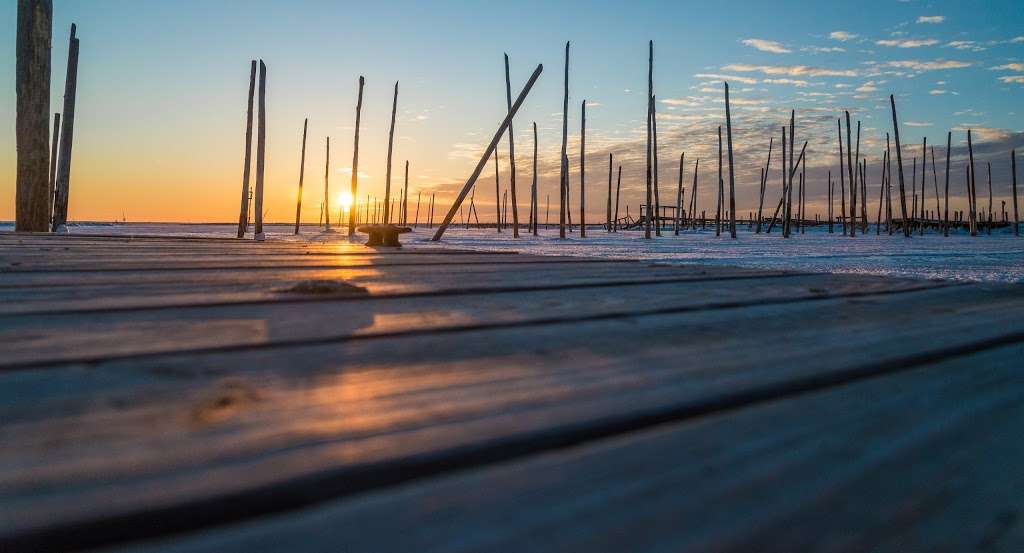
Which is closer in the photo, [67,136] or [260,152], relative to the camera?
[67,136]

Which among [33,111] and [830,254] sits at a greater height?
[33,111]

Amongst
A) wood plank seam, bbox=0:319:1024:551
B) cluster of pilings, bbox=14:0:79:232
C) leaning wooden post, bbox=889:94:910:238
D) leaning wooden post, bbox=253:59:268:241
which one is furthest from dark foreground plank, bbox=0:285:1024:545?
leaning wooden post, bbox=889:94:910:238

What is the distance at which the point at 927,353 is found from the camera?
75 centimetres

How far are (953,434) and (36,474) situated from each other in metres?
0.61

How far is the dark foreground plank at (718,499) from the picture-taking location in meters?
0.32

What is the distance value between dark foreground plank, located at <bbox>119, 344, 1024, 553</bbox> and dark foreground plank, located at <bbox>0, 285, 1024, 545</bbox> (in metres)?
0.03

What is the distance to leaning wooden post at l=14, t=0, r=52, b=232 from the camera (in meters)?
4.75

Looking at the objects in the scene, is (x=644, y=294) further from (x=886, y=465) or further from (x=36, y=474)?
(x=36, y=474)

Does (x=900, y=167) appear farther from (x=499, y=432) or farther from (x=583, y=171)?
(x=499, y=432)

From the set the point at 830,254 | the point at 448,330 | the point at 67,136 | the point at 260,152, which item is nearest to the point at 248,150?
the point at 260,152

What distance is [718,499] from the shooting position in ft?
1.20

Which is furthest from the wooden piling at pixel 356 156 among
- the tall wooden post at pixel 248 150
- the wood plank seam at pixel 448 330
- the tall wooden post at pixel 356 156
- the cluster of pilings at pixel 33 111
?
the wood plank seam at pixel 448 330

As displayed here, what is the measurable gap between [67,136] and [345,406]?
9.53 meters

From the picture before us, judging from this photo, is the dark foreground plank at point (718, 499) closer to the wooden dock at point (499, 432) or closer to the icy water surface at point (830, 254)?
the wooden dock at point (499, 432)
